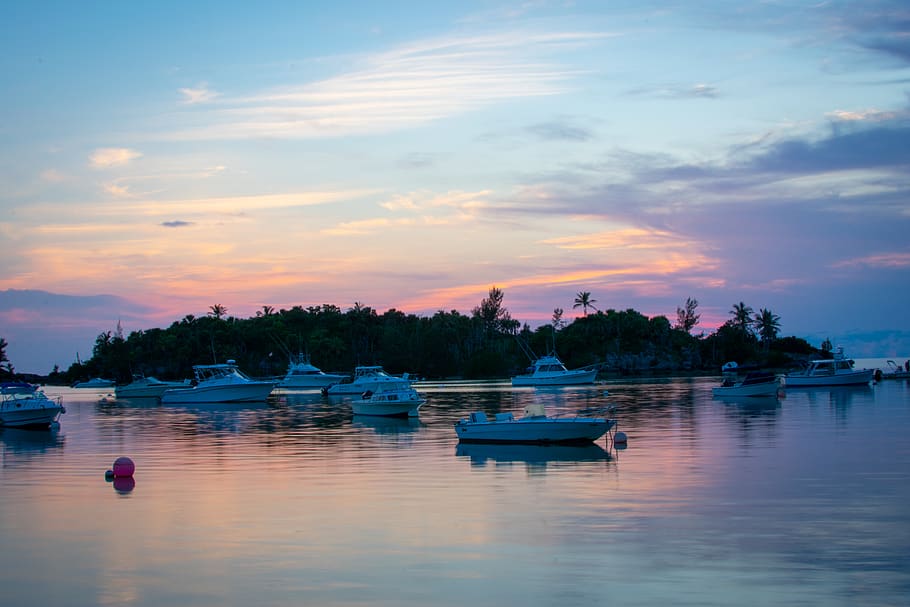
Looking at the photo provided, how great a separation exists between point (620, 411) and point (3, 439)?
120ft

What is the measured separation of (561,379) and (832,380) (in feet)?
131

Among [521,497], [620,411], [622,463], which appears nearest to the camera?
[521,497]

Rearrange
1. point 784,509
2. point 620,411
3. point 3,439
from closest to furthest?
point 784,509
point 3,439
point 620,411

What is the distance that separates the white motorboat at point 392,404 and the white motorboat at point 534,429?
20.3 meters

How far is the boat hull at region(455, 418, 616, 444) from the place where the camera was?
38844mm

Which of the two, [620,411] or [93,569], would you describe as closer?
[93,569]

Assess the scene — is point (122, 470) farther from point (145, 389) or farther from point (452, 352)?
point (452, 352)

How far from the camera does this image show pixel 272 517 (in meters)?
24.1

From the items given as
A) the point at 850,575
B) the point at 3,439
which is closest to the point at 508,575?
the point at 850,575

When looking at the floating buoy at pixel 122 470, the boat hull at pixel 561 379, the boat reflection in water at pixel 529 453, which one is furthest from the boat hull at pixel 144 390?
the floating buoy at pixel 122 470

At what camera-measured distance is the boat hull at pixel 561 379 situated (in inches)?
4914

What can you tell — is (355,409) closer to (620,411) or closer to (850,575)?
(620,411)

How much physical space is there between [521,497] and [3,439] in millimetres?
35646

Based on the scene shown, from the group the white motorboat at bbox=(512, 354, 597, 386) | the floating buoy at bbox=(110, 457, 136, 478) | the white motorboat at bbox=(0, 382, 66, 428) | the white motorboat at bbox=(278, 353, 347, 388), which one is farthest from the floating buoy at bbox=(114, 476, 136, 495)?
the white motorboat at bbox=(278, 353, 347, 388)
